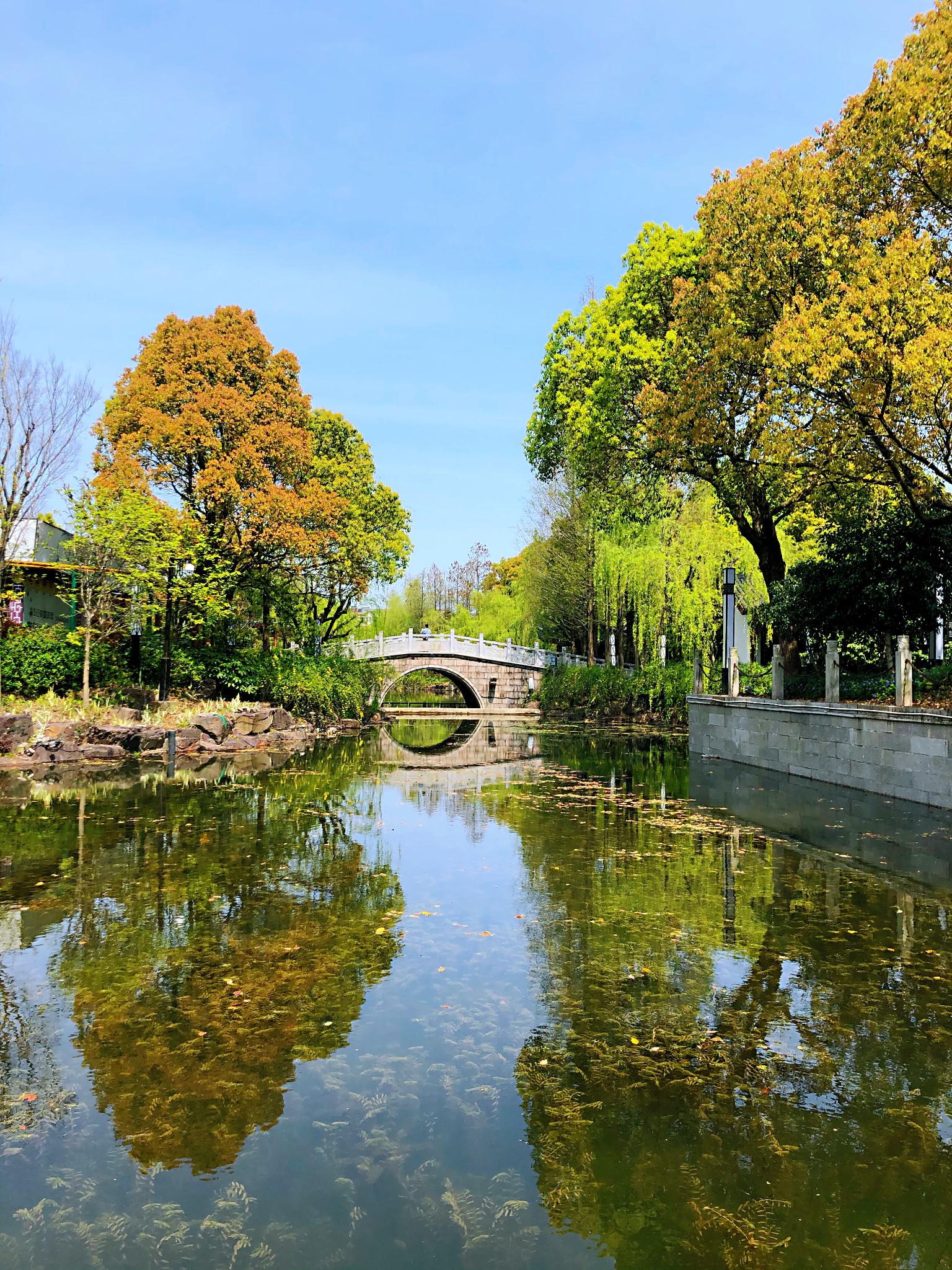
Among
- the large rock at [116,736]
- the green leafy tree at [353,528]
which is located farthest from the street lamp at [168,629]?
the green leafy tree at [353,528]

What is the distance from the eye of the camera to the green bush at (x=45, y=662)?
16859 millimetres

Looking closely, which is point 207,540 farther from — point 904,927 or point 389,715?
point 904,927

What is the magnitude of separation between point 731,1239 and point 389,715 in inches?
1168

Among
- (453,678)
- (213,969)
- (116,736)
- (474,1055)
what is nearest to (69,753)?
(116,736)

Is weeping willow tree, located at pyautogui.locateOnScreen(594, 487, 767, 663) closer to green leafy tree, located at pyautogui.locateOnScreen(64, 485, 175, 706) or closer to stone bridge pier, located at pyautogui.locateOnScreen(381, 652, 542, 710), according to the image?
stone bridge pier, located at pyautogui.locateOnScreen(381, 652, 542, 710)

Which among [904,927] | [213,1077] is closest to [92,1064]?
[213,1077]

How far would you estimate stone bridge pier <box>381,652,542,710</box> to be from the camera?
110ft

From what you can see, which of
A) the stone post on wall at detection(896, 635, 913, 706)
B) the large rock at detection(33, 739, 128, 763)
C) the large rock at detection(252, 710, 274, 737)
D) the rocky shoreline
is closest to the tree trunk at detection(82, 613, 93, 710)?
the rocky shoreline

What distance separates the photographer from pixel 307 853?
7320 millimetres

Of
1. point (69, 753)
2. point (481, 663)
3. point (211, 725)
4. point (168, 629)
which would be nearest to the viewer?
Result: point (69, 753)

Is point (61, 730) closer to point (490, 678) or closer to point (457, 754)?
point (457, 754)

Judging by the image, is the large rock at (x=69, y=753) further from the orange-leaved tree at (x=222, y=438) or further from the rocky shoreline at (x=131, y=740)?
the orange-leaved tree at (x=222, y=438)

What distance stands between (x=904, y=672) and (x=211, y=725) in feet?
38.6

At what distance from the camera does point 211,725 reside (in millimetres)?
16297
